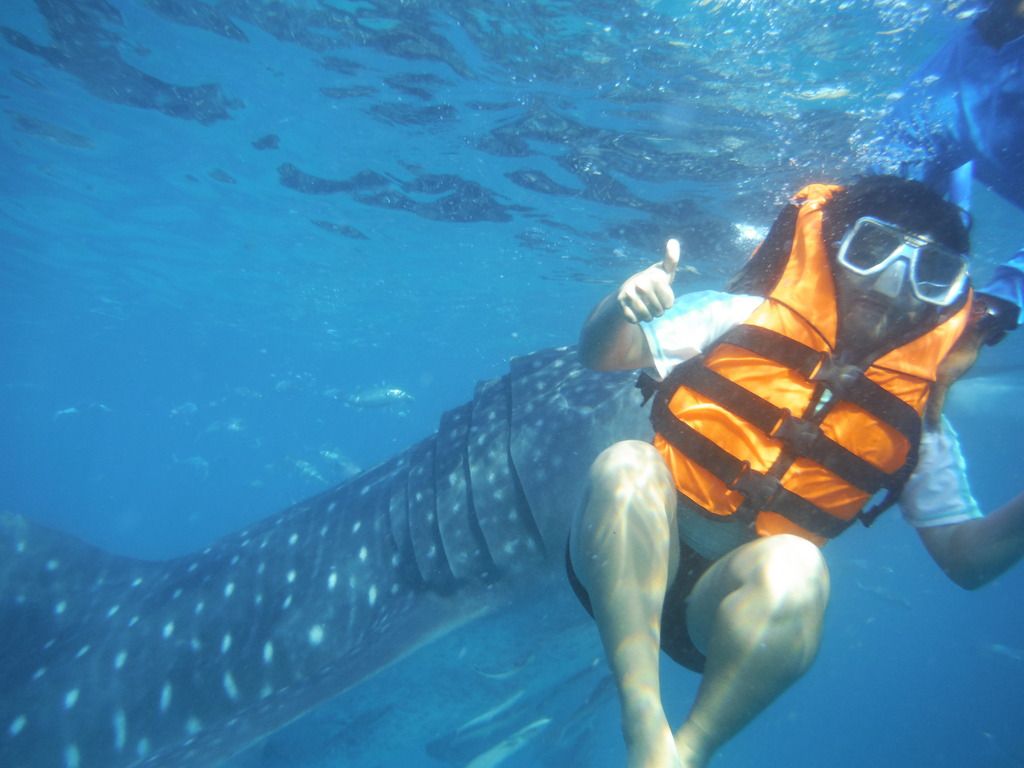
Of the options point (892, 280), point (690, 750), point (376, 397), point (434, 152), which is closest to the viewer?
point (690, 750)

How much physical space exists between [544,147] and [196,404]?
114 meters

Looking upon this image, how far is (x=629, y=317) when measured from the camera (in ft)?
7.21

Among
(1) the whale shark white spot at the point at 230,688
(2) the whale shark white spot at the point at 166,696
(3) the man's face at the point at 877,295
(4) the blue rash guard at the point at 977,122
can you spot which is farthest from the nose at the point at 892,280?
(2) the whale shark white spot at the point at 166,696

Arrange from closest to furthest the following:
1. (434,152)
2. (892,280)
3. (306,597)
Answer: (892,280) < (306,597) < (434,152)

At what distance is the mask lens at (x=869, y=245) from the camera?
91.7 inches

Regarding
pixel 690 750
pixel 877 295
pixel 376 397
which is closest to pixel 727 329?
pixel 877 295

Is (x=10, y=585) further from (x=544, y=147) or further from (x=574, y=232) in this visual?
(x=574, y=232)

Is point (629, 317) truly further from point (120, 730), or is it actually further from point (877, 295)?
point (120, 730)

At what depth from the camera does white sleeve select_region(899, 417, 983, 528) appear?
248cm

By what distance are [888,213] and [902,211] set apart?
53mm

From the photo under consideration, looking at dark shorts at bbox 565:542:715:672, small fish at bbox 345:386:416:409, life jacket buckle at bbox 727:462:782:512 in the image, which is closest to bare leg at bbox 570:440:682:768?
dark shorts at bbox 565:542:715:672

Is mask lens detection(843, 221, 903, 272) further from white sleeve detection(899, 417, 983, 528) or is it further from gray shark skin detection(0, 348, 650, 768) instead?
gray shark skin detection(0, 348, 650, 768)

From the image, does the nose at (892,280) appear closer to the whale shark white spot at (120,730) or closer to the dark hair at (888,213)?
the dark hair at (888,213)

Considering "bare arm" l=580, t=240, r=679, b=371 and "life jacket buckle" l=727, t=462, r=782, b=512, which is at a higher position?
"bare arm" l=580, t=240, r=679, b=371
